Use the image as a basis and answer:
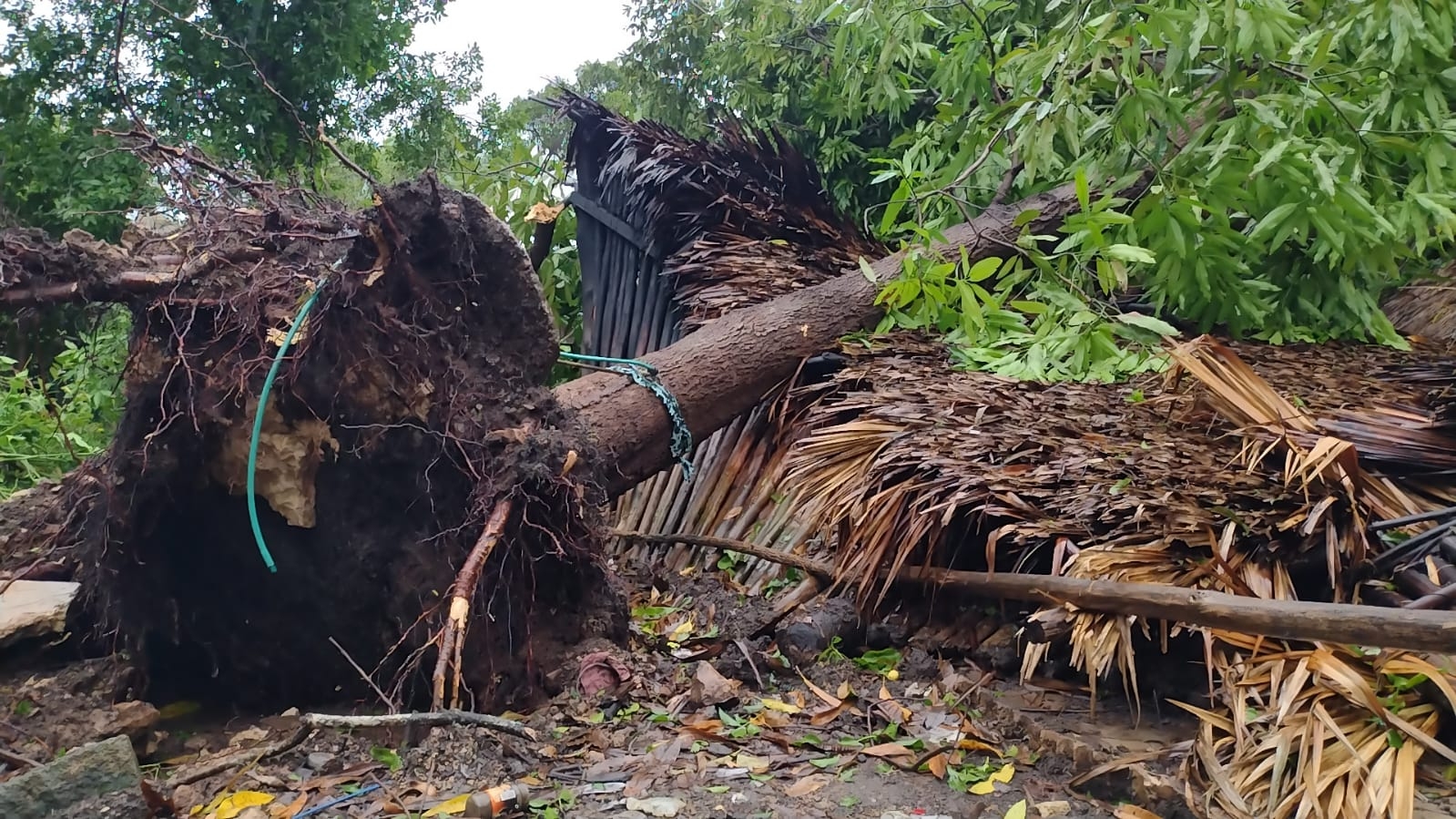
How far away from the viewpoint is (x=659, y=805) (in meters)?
1.93

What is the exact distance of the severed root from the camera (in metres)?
2.14

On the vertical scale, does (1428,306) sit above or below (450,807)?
above

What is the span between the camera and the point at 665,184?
509 centimetres

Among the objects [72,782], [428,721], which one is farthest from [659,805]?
[72,782]

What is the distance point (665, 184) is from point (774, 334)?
138 centimetres

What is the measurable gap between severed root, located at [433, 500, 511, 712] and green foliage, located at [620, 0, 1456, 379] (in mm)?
1912

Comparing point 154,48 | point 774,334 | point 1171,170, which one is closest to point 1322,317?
point 1171,170

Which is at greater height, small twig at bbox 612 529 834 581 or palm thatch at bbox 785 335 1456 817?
palm thatch at bbox 785 335 1456 817

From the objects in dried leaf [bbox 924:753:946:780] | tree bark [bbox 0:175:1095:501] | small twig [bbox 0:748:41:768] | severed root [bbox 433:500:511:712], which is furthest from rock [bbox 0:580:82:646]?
dried leaf [bbox 924:753:946:780]

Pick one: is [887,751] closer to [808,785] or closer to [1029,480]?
[808,785]

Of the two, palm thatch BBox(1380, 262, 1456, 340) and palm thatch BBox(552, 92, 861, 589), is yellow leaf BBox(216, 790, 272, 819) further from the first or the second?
palm thatch BBox(1380, 262, 1456, 340)

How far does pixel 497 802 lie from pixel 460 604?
516 mm

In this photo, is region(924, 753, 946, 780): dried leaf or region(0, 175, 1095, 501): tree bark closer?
region(924, 753, 946, 780): dried leaf

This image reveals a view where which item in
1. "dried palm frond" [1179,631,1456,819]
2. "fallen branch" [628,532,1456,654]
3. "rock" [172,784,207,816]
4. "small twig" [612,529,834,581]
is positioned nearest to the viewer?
"fallen branch" [628,532,1456,654]
